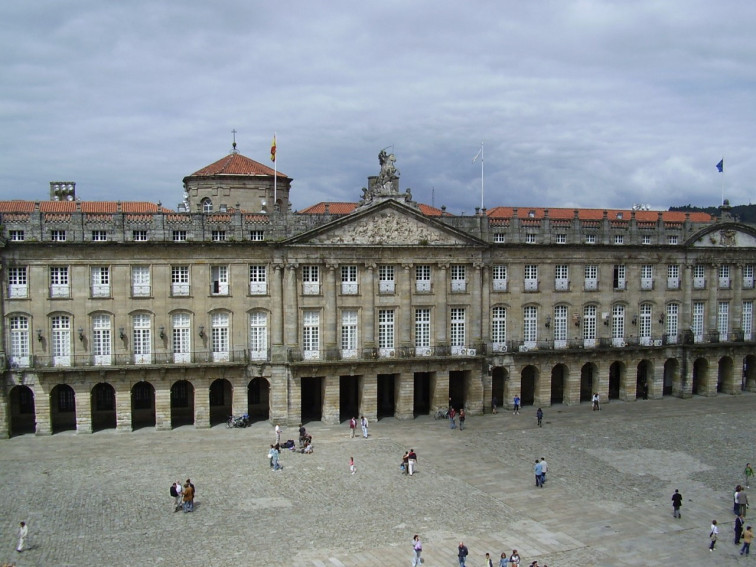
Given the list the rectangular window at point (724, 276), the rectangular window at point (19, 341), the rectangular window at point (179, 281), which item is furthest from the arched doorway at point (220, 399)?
the rectangular window at point (724, 276)

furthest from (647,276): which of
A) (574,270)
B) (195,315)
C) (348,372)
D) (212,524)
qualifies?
(212,524)

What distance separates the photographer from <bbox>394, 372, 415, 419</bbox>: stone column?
49.7 meters

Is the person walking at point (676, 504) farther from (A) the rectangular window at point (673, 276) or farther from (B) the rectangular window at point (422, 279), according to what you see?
(A) the rectangular window at point (673, 276)

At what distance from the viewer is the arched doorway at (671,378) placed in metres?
57.8

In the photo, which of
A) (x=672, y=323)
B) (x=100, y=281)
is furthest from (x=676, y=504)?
(x=100, y=281)

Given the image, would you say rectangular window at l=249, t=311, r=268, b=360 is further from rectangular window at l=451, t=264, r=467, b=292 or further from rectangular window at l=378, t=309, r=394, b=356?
rectangular window at l=451, t=264, r=467, b=292

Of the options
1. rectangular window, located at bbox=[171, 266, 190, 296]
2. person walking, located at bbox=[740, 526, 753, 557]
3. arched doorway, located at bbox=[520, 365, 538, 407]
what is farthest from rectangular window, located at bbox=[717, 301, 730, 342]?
rectangular window, located at bbox=[171, 266, 190, 296]

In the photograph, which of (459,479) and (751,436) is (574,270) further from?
(459,479)

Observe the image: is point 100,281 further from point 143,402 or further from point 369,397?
point 369,397

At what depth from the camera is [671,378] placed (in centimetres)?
5953

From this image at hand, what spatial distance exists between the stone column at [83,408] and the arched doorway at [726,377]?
4582cm

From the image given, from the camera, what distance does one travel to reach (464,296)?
51.2 m

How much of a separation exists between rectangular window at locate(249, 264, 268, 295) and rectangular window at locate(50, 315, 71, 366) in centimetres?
1084

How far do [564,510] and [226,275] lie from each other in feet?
81.6
